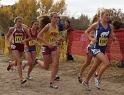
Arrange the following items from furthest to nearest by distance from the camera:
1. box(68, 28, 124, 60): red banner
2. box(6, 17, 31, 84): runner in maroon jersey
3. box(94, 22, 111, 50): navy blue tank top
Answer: box(68, 28, 124, 60): red banner
box(6, 17, 31, 84): runner in maroon jersey
box(94, 22, 111, 50): navy blue tank top

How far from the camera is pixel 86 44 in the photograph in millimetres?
12922

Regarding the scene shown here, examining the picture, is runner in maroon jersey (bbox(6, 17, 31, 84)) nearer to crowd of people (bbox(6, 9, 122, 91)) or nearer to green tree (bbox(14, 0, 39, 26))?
crowd of people (bbox(6, 9, 122, 91))

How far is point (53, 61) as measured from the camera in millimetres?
7129

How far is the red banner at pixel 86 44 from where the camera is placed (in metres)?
10.3

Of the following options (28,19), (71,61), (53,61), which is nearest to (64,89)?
(53,61)

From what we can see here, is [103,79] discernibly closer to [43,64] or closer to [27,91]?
[43,64]

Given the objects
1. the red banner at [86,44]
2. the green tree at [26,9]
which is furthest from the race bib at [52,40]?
the green tree at [26,9]

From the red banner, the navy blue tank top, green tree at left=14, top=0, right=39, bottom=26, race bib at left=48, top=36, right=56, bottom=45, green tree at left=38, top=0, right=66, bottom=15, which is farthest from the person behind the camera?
green tree at left=38, top=0, right=66, bottom=15

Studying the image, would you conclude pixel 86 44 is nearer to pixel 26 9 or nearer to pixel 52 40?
pixel 52 40

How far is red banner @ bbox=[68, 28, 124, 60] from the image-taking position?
1033cm

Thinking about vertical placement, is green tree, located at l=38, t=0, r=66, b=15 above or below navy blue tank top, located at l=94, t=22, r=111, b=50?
above

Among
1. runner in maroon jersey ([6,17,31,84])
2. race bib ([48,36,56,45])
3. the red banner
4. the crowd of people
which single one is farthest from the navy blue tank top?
the red banner

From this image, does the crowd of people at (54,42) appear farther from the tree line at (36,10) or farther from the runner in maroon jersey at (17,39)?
the tree line at (36,10)

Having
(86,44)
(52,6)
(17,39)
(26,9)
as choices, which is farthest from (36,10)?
(17,39)
